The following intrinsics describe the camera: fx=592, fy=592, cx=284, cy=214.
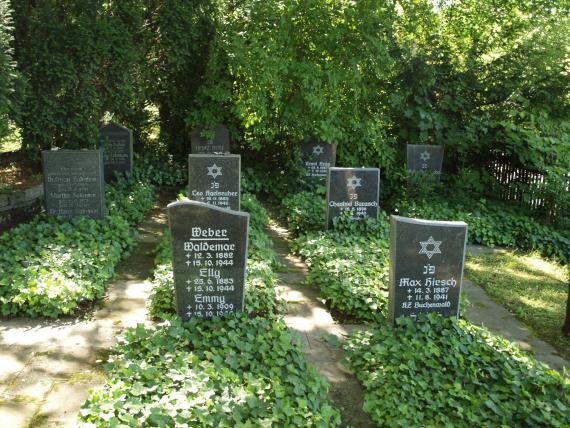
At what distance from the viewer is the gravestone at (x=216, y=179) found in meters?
8.69

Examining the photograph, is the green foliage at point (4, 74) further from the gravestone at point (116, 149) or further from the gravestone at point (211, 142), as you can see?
the gravestone at point (211, 142)

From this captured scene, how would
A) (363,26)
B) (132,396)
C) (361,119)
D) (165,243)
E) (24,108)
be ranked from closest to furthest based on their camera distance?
1. (132,396)
2. (165,243)
3. (24,108)
4. (363,26)
5. (361,119)

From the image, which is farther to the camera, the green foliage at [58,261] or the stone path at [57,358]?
the green foliage at [58,261]

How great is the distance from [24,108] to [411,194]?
7.14 m

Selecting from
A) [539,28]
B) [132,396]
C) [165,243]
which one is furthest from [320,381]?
[539,28]

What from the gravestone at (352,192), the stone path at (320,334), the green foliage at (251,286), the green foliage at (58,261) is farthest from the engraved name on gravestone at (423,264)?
the gravestone at (352,192)

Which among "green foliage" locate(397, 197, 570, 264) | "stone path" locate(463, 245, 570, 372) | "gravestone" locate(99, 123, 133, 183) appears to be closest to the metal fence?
"green foliage" locate(397, 197, 570, 264)

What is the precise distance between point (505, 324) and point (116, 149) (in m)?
8.52

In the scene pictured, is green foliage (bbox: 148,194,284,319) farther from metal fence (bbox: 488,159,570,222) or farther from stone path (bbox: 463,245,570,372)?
metal fence (bbox: 488,159,570,222)

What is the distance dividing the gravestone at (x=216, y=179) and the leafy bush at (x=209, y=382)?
391cm

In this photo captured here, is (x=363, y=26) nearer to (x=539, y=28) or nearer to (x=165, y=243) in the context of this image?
(x=539, y=28)

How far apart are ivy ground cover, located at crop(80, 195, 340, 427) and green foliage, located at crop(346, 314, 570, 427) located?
50 cm

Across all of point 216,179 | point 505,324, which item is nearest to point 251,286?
point 505,324

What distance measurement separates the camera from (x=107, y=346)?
498 cm
